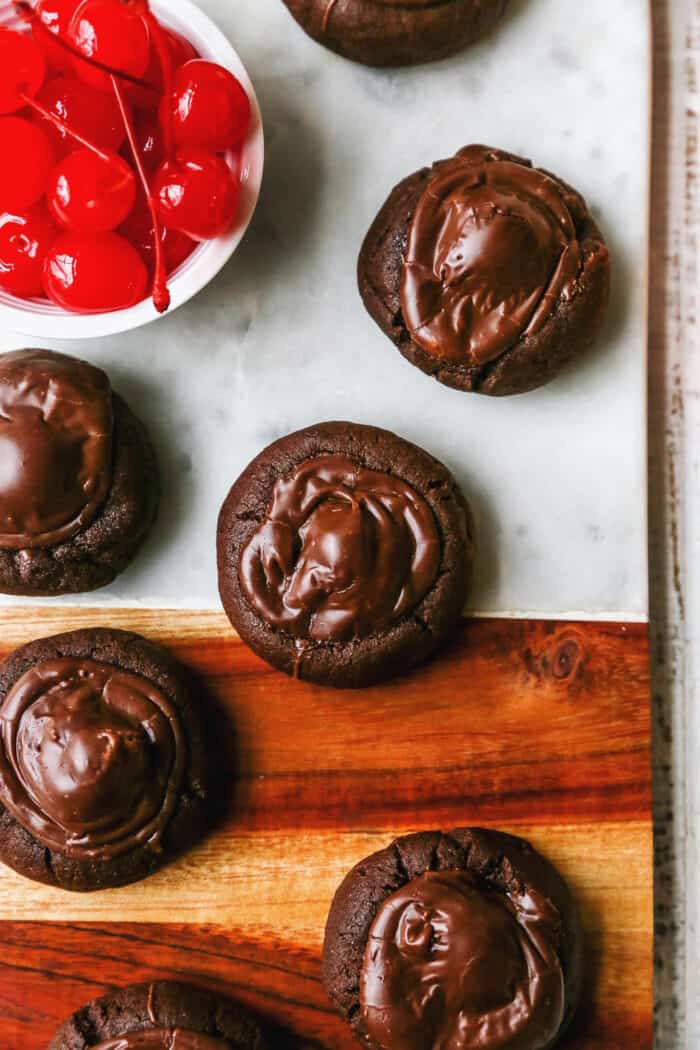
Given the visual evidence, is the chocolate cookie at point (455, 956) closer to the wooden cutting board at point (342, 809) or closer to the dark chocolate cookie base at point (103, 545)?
the wooden cutting board at point (342, 809)

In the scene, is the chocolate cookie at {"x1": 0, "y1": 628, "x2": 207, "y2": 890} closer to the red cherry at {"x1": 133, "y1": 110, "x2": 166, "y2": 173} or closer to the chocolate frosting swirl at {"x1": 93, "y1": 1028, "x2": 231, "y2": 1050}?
the chocolate frosting swirl at {"x1": 93, "y1": 1028, "x2": 231, "y2": 1050}

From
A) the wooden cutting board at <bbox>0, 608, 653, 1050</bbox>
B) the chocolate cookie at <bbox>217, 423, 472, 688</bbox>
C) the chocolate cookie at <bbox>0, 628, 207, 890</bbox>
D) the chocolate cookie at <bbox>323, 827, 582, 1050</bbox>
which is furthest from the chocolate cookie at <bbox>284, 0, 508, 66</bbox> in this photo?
the chocolate cookie at <bbox>323, 827, 582, 1050</bbox>

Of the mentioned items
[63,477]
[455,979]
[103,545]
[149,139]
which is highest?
[149,139]

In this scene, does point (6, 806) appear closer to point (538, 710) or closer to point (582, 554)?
point (538, 710)

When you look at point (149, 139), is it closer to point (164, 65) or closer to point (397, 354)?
point (164, 65)

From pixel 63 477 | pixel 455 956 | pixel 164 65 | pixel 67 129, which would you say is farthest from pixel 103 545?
pixel 455 956

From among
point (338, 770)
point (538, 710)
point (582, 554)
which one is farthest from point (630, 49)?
point (338, 770)
